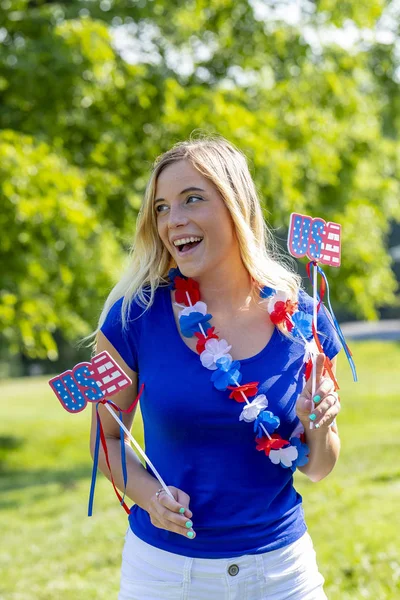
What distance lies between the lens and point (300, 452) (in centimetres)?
215

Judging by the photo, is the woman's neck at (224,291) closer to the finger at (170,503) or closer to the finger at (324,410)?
the finger at (324,410)

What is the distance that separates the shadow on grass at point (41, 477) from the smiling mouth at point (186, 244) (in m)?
7.86

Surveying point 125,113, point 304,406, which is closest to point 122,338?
point 304,406

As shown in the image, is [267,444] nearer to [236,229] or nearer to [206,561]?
[206,561]

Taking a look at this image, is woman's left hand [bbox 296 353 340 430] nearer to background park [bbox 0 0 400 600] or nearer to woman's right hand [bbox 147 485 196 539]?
woman's right hand [bbox 147 485 196 539]

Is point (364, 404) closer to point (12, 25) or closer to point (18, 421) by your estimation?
point (18, 421)

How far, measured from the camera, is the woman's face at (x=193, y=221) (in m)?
2.22

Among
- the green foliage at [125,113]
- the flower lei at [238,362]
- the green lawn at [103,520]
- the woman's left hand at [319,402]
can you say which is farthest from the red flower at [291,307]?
the green foliage at [125,113]

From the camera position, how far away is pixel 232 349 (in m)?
2.22

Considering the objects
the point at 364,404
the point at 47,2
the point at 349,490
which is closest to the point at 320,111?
the point at 47,2

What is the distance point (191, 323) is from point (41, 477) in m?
9.29

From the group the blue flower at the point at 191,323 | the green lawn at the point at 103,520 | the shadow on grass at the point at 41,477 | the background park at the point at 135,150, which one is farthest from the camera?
the shadow on grass at the point at 41,477

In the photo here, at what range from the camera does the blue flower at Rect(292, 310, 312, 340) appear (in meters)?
2.24

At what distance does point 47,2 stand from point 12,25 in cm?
145
